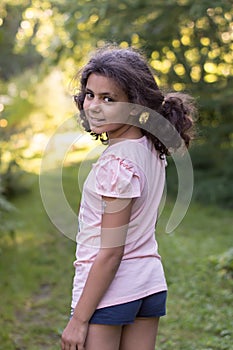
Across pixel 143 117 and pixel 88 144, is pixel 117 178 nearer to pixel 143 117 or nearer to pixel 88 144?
pixel 143 117

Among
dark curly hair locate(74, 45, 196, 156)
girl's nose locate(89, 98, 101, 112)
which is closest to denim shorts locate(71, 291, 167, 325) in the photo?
dark curly hair locate(74, 45, 196, 156)

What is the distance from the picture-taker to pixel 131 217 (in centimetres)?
193

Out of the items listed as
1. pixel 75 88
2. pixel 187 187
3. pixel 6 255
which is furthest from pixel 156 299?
pixel 6 255

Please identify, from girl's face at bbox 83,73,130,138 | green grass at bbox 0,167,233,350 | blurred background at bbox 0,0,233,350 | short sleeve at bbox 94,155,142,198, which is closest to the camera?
short sleeve at bbox 94,155,142,198

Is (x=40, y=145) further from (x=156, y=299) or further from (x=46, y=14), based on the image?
(x=156, y=299)

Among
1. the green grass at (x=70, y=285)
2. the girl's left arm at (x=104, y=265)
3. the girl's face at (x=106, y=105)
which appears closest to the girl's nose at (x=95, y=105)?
the girl's face at (x=106, y=105)

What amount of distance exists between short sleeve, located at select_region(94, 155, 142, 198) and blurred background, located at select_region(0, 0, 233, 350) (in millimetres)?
2331

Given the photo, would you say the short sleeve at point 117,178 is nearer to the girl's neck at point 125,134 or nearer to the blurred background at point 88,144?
the girl's neck at point 125,134

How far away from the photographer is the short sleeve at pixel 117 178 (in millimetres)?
1840

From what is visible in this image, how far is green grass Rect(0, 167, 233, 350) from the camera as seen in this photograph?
165 inches

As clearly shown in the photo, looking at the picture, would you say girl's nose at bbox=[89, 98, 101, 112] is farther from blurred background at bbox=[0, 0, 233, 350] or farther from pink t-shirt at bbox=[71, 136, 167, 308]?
blurred background at bbox=[0, 0, 233, 350]

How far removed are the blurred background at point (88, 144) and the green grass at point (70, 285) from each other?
11 millimetres

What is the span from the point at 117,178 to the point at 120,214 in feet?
0.37

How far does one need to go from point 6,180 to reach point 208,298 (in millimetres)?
4928
